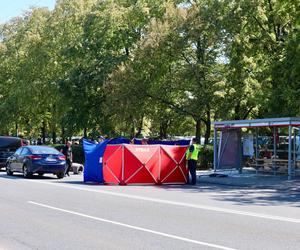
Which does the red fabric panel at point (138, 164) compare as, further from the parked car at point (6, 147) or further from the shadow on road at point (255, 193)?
the parked car at point (6, 147)

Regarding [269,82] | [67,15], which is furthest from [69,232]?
[67,15]

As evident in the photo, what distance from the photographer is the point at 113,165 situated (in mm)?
21969

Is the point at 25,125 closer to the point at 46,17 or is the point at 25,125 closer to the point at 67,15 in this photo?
the point at 46,17

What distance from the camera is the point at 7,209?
42.6ft

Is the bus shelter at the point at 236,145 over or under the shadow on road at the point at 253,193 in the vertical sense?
over

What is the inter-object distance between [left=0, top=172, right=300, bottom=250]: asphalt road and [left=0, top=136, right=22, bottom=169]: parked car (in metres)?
12.7

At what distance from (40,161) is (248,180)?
908 centimetres

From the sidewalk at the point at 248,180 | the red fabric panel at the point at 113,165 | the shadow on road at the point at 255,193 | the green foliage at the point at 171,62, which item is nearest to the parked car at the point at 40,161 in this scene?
the red fabric panel at the point at 113,165

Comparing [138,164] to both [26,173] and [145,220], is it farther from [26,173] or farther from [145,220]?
[145,220]

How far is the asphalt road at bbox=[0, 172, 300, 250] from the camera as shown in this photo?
8906 millimetres

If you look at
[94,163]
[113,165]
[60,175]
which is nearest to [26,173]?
[60,175]

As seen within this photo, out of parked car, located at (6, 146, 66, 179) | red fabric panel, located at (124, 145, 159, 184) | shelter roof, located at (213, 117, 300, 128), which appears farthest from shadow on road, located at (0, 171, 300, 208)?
parked car, located at (6, 146, 66, 179)

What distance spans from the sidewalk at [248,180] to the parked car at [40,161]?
6.24m

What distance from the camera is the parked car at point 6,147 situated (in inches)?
1204
